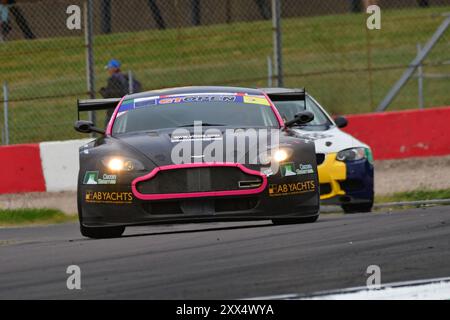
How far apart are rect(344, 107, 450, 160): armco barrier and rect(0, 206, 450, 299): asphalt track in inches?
288

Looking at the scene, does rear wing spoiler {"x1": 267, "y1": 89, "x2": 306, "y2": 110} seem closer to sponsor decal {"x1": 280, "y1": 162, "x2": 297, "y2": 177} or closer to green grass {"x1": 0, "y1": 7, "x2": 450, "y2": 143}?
sponsor decal {"x1": 280, "y1": 162, "x2": 297, "y2": 177}

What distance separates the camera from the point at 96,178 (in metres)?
10.4

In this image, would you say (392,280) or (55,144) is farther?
(55,144)

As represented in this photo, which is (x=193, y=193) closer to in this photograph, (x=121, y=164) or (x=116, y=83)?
(x=121, y=164)

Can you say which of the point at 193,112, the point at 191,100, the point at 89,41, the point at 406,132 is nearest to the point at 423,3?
the point at 406,132

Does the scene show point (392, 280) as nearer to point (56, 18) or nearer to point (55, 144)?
point (55, 144)

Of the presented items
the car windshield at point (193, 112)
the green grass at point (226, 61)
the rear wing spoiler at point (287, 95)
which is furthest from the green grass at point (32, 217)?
the rear wing spoiler at point (287, 95)

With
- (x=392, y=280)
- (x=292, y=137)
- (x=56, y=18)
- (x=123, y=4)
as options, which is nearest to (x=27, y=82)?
(x=56, y=18)

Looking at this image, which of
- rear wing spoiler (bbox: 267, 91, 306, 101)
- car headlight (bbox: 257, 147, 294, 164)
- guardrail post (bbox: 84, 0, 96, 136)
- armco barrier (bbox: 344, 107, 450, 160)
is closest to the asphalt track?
car headlight (bbox: 257, 147, 294, 164)

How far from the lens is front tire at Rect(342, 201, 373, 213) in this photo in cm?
1393

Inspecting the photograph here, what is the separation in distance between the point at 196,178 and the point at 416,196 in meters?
6.23

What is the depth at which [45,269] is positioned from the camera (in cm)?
880
